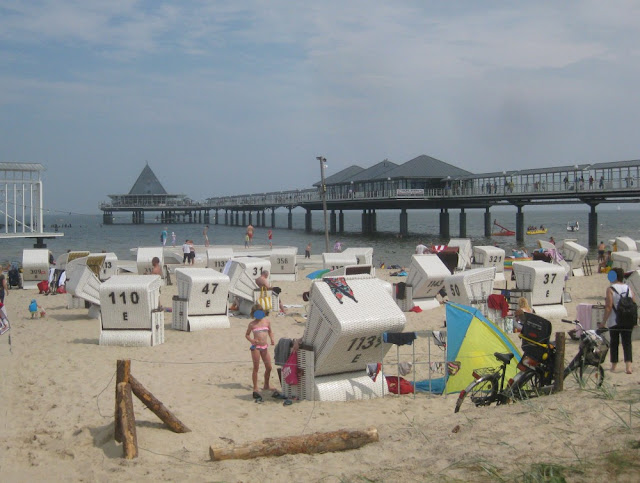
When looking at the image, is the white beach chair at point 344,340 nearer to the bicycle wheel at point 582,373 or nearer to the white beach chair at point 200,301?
the bicycle wheel at point 582,373

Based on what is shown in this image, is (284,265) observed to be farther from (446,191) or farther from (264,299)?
(446,191)

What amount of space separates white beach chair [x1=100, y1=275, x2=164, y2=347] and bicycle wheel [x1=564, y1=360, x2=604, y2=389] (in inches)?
269

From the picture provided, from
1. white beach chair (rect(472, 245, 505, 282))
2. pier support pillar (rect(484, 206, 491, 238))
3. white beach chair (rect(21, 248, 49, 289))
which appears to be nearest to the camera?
white beach chair (rect(21, 248, 49, 289))

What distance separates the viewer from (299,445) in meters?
5.72

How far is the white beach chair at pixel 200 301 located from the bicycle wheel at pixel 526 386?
7.49 metres

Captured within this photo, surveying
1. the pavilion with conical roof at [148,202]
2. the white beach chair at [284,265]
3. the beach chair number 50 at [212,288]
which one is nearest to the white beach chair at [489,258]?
the white beach chair at [284,265]

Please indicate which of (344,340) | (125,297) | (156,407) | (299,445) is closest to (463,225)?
(125,297)

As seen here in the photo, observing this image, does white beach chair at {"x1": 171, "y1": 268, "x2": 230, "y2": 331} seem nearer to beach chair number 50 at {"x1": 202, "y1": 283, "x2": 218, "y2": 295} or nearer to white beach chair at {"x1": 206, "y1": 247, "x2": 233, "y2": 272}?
beach chair number 50 at {"x1": 202, "y1": 283, "x2": 218, "y2": 295}

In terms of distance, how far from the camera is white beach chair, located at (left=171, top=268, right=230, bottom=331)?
508 inches

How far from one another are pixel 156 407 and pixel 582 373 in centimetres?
433

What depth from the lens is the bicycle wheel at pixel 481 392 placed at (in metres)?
6.71

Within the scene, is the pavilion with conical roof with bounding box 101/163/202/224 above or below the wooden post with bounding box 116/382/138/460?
above

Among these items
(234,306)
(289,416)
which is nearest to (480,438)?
(289,416)

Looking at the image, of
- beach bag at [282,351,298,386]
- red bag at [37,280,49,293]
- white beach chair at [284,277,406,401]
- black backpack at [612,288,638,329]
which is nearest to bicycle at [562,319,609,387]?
black backpack at [612,288,638,329]
